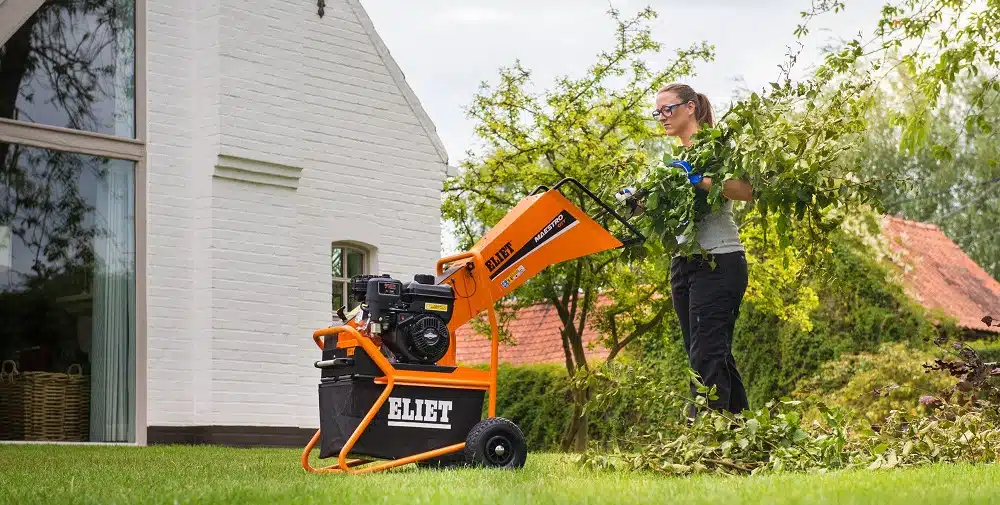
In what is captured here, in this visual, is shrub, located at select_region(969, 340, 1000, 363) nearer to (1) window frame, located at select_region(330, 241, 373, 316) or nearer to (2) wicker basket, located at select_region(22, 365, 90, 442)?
(1) window frame, located at select_region(330, 241, 373, 316)

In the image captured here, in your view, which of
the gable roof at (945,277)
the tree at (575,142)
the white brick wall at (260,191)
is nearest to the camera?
the white brick wall at (260,191)

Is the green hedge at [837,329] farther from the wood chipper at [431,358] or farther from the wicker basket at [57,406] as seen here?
the wood chipper at [431,358]

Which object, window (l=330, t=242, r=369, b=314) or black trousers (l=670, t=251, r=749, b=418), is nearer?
black trousers (l=670, t=251, r=749, b=418)

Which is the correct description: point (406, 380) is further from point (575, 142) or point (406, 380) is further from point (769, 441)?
point (575, 142)

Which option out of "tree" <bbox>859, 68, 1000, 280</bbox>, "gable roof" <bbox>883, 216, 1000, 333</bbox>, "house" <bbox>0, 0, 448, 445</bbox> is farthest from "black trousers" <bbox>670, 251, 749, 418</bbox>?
"tree" <bbox>859, 68, 1000, 280</bbox>

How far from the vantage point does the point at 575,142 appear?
52.0 ft

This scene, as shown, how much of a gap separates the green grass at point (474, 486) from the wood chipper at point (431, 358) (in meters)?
0.20

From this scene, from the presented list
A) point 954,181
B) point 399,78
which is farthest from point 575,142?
point 954,181

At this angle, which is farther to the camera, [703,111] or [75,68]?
[75,68]

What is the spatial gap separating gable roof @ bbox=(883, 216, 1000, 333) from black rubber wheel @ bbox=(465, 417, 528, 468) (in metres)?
14.7

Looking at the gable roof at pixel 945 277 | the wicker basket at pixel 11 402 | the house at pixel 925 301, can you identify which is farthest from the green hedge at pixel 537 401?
the wicker basket at pixel 11 402

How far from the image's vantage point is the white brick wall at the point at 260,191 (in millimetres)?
11227

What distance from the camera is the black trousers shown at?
6.18 metres

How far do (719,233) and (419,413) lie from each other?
5.66ft
